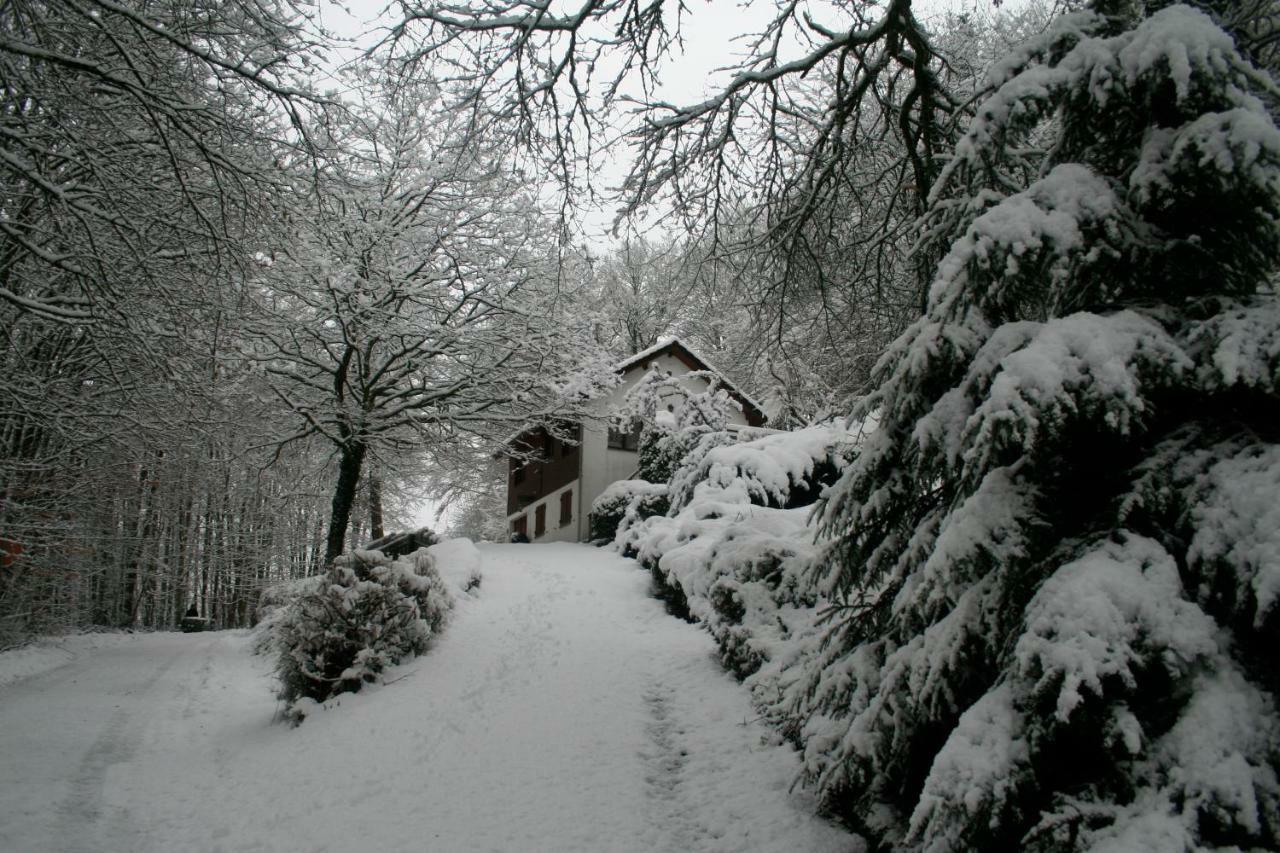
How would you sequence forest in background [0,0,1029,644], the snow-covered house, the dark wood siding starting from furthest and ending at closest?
the dark wood siding, the snow-covered house, forest in background [0,0,1029,644]

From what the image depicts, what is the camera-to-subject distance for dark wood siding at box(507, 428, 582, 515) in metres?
24.5

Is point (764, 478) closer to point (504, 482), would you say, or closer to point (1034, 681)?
point (1034, 681)

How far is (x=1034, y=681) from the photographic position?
92.5 inches

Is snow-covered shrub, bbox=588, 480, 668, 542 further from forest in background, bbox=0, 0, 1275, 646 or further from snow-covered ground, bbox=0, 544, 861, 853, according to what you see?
snow-covered ground, bbox=0, 544, 861, 853

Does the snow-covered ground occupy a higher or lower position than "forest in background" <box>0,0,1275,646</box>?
lower

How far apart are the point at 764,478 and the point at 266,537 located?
21031mm

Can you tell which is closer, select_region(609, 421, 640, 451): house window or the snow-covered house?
the snow-covered house

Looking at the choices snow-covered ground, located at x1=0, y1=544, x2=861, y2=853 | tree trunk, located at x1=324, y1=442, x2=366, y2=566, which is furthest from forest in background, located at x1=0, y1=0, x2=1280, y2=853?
tree trunk, located at x1=324, y1=442, x2=366, y2=566

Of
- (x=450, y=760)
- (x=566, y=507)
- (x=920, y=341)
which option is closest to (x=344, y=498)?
(x=450, y=760)

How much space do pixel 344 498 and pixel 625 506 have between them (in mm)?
7241

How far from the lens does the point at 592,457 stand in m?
24.0

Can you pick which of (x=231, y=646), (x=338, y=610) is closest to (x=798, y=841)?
(x=338, y=610)

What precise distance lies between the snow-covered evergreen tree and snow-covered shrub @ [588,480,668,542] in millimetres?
13925

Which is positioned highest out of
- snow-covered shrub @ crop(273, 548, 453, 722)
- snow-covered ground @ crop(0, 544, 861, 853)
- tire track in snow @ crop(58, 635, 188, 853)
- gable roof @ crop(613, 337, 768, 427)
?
gable roof @ crop(613, 337, 768, 427)
